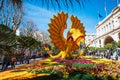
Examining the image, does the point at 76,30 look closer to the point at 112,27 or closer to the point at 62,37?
the point at 62,37

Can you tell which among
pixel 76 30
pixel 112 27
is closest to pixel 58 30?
pixel 76 30

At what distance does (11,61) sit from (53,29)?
7.35m

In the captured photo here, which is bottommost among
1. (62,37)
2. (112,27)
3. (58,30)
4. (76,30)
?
(62,37)

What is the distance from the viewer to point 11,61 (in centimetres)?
2259

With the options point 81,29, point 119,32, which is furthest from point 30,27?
point 81,29

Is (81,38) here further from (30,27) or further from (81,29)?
(30,27)

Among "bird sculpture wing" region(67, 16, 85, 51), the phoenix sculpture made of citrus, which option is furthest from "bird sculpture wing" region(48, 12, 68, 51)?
"bird sculpture wing" region(67, 16, 85, 51)

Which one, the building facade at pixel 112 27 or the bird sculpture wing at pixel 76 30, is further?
the building facade at pixel 112 27

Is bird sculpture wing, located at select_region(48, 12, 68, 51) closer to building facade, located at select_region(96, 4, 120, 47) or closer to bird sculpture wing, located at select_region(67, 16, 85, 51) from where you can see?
bird sculpture wing, located at select_region(67, 16, 85, 51)

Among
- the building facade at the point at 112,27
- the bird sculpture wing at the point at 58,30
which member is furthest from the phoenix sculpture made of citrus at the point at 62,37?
the building facade at the point at 112,27

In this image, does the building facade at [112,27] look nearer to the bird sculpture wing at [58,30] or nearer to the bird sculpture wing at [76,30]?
the bird sculpture wing at [76,30]

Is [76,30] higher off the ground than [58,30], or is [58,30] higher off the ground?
[76,30]

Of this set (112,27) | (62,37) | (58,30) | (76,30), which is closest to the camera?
(58,30)

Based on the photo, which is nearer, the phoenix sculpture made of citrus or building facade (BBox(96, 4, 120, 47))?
the phoenix sculpture made of citrus
